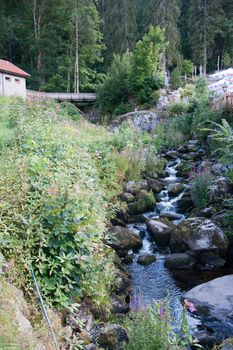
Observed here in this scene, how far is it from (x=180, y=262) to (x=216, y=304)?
63.4 inches

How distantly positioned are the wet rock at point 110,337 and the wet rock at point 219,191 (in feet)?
15.4

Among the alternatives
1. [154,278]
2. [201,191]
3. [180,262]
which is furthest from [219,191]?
[154,278]

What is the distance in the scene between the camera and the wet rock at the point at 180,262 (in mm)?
6395

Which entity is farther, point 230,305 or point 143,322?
point 230,305

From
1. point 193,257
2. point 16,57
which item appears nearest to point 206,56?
point 16,57

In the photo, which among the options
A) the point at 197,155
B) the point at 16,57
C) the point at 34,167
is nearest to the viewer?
the point at 34,167

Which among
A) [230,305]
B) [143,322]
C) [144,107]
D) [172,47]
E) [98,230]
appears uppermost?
[172,47]

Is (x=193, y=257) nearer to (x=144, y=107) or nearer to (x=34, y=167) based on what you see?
(x=34, y=167)

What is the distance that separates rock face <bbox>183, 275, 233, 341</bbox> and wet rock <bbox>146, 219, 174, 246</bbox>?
2.00 m

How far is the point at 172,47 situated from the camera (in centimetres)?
2758

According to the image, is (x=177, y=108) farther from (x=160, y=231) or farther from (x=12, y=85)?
(x=160, y=231)

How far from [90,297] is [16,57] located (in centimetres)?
3203

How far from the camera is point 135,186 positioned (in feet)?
29.5

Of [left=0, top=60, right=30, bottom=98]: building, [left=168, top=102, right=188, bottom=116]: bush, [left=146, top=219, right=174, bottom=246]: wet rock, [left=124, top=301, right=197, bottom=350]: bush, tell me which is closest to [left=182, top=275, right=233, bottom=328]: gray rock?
[left=124, top=301, right=197, bottom=350]: bush
